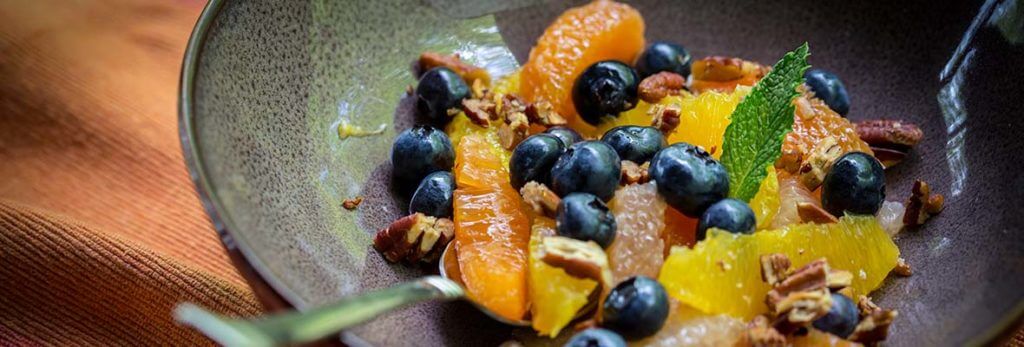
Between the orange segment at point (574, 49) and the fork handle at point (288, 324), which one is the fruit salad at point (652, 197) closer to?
the orange segment at point (574, 49)

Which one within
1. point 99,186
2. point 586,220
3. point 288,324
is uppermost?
point 288,324

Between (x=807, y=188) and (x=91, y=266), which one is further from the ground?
(x=807, y=188)

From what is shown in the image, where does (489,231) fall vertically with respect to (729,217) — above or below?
below

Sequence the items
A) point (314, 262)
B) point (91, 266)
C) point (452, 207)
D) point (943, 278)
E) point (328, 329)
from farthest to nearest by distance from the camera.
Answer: point (91, 266), point (452, 207), point (943, 278), point (314, 262), point (328, 329)

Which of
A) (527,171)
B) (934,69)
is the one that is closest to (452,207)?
(527,171)

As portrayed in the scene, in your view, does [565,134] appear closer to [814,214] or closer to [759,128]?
[759,128]

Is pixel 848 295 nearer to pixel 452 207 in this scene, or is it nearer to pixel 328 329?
pixel 452 207

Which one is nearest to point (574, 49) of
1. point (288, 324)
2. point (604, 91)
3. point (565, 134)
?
point (604, 91)
